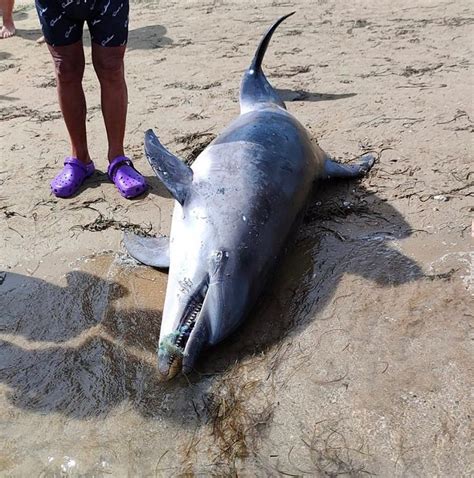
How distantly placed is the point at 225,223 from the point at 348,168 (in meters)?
1.66

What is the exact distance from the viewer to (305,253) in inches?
162

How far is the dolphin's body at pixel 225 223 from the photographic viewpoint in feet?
11.0

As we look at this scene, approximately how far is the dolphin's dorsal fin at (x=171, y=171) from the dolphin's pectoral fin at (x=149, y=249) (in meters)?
0.38

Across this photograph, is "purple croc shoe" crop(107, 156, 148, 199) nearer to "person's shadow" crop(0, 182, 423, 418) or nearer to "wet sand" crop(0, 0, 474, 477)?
"wet sand" crop(0, 0, 474, 477)

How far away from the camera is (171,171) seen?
401 centimetres

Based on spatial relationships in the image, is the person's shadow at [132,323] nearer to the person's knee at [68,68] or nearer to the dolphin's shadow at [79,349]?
the dolphin's shadow at [79,349]

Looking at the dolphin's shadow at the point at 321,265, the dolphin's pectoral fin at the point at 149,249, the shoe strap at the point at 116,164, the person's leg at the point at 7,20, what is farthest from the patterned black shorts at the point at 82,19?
the person's leg at the point at 7,20

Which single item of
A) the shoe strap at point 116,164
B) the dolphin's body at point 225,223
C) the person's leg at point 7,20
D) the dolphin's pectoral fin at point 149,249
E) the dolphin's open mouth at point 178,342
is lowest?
the person's leg at point 7,20

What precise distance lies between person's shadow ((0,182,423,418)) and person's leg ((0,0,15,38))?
23.4 ft

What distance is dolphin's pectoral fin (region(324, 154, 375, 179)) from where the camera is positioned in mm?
4820

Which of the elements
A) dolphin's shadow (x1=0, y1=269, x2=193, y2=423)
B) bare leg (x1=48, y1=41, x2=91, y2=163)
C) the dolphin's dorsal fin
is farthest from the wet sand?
the dolphin's dorsal fin

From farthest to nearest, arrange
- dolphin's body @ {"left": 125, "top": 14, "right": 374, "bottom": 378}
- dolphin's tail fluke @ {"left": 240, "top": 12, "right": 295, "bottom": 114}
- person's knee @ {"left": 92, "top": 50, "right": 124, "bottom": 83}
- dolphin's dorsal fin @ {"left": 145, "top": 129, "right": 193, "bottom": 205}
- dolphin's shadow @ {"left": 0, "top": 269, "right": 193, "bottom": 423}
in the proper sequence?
1. dolphin's tail fluke @ {"left": 240, "top": 12, "right": 295, "bottom": 114}
2. person's knee @ {"left": 92, "top": 50, "right": 124, "bottom": 83}
3. dolphin's dorsal fin @ {"left": 145, "top": 129, "right": 193, "bottom": 205}
4. dolphin's body @ {"left": 125, "top": 14, "right": 374, "bottom": 378}
5. dolphin's shadow @ {"left": 0, "top": 269, "right": 193, "bottom": 423}

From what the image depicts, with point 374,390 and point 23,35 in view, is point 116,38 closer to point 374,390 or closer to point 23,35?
point 374,390

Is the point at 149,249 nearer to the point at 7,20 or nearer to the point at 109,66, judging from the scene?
the point at 109,66
